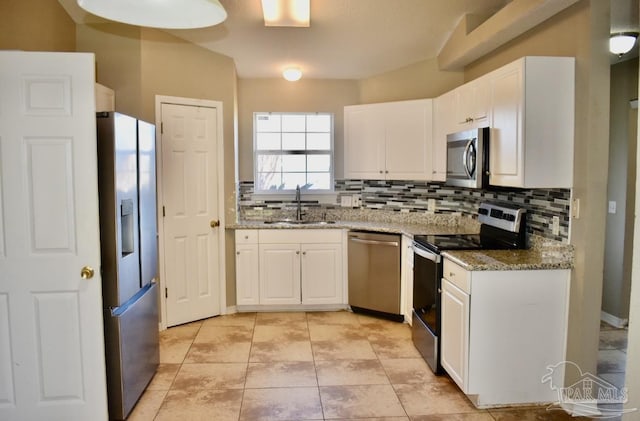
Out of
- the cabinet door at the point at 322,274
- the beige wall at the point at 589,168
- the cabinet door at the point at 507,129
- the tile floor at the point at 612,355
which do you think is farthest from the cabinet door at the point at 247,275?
the tile floor at the point at 612,355

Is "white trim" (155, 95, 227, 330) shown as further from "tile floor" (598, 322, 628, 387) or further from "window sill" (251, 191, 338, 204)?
"tile floor" (598, 322, 628, 387)

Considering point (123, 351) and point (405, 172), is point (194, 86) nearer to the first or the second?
point (405, 172)

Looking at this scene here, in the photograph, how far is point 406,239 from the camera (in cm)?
393

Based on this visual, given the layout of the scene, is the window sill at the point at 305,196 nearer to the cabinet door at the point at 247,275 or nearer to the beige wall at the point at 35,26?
the cabinet door at the point at 247,275

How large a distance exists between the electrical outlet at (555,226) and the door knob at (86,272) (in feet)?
8.68

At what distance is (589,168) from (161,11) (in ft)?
7.57

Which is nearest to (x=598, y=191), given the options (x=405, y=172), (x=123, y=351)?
(x=405, y=172)

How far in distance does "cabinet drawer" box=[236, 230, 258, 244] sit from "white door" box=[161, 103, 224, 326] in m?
→ 0.17

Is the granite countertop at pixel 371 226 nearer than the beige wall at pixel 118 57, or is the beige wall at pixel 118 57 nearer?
the beige wall at pixel 118 57

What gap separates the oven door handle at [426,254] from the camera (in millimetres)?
3041

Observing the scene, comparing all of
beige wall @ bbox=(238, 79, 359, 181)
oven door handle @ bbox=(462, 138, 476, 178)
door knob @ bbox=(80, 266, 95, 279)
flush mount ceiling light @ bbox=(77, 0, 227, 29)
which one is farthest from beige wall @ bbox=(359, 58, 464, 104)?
door knob @ bbox=(80, 266, 95, 279)

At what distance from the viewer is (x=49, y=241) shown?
2.30 meters

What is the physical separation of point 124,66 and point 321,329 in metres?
2.77

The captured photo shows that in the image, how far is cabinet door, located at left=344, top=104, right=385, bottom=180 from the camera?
4395 millimetres
